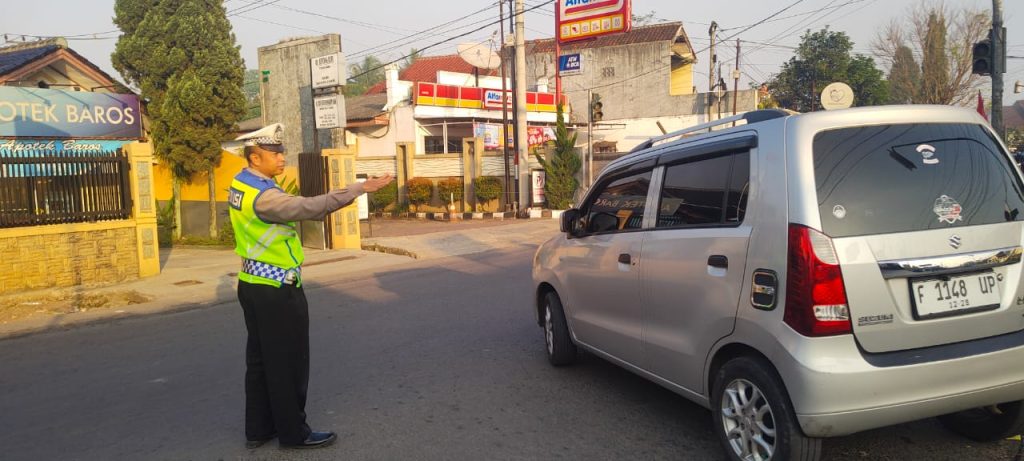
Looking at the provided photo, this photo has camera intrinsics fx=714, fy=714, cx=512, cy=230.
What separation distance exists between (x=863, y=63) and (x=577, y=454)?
2018 inches

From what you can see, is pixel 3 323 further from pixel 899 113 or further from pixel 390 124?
pixel 390 124

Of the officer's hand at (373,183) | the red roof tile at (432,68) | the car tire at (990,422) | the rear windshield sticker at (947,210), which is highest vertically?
the red roof tile at (432,68)

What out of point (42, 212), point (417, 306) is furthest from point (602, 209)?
point (42, 212)

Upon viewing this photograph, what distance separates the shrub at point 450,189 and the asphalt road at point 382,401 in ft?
50.2

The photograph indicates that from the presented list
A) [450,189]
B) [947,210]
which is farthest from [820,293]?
[450,189]

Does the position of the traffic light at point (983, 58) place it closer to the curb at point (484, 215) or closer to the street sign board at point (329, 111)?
the curb at point (484, 215)

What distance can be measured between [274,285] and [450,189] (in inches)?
770

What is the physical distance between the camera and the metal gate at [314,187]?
47.7 ft

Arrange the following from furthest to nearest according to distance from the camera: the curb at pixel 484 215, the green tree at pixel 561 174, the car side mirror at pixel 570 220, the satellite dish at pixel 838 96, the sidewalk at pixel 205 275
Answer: the green tree at pixel 561 174 → the curb at pixel 484 215 → the sidewalk at pixel 205 275 → the satellite dish at pixel 838 96 → the car side mirror at pixel 570 220

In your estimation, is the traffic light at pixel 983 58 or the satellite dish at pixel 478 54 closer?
the traffic light at pixel 983 58

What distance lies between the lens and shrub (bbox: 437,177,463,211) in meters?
23.3

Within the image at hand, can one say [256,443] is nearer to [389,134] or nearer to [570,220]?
[570,220]

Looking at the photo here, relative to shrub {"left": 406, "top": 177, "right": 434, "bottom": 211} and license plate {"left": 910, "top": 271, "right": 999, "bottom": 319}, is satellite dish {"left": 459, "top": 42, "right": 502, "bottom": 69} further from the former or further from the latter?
license plate {"left": 910, "top": 271, "right": 999, "bottom": 319}

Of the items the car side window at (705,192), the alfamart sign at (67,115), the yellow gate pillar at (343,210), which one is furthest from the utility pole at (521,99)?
the car side window at (705,192)
